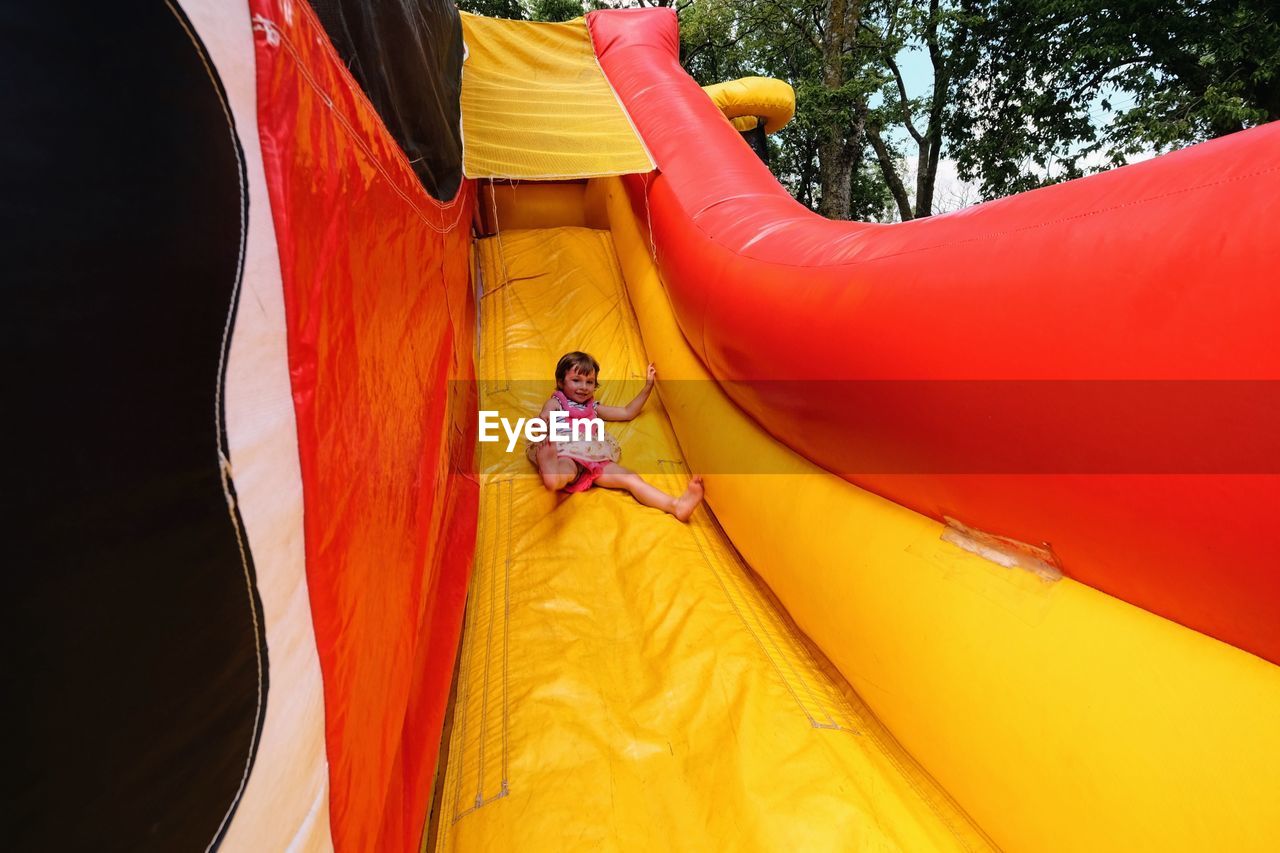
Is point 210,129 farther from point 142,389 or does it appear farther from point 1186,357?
point 1186,357

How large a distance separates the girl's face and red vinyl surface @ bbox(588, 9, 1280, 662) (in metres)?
0.86

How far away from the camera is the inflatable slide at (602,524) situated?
A: 0.28m

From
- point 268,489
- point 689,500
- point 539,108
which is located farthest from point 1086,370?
point 539,108

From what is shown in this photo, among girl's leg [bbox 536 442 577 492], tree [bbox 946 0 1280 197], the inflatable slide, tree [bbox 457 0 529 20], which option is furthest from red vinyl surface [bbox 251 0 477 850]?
tree [bbox 457 0 529 20]

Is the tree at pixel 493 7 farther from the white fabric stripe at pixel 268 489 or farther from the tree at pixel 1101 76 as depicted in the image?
the white fabric stripe at pixel 268 489

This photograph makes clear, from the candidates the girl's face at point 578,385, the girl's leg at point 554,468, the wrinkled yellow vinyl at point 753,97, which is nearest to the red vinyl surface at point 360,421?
the girl's leg at point 554,468

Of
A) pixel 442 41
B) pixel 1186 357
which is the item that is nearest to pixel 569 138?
pixel 442 41

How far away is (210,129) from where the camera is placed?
0.35 m

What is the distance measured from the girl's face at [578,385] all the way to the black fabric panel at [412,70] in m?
0.62

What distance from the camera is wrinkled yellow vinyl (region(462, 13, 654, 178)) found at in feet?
6.05

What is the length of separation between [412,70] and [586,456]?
3.19 feet

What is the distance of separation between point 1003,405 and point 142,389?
75 centimetres

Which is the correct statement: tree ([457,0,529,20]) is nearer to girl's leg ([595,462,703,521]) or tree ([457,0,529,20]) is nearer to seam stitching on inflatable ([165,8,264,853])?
girl's leg ([595,462,703,521])

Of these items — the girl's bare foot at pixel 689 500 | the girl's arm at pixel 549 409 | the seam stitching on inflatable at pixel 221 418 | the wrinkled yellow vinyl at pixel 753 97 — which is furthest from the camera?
the wrinkled yellow vinyl at pixel 753 97
